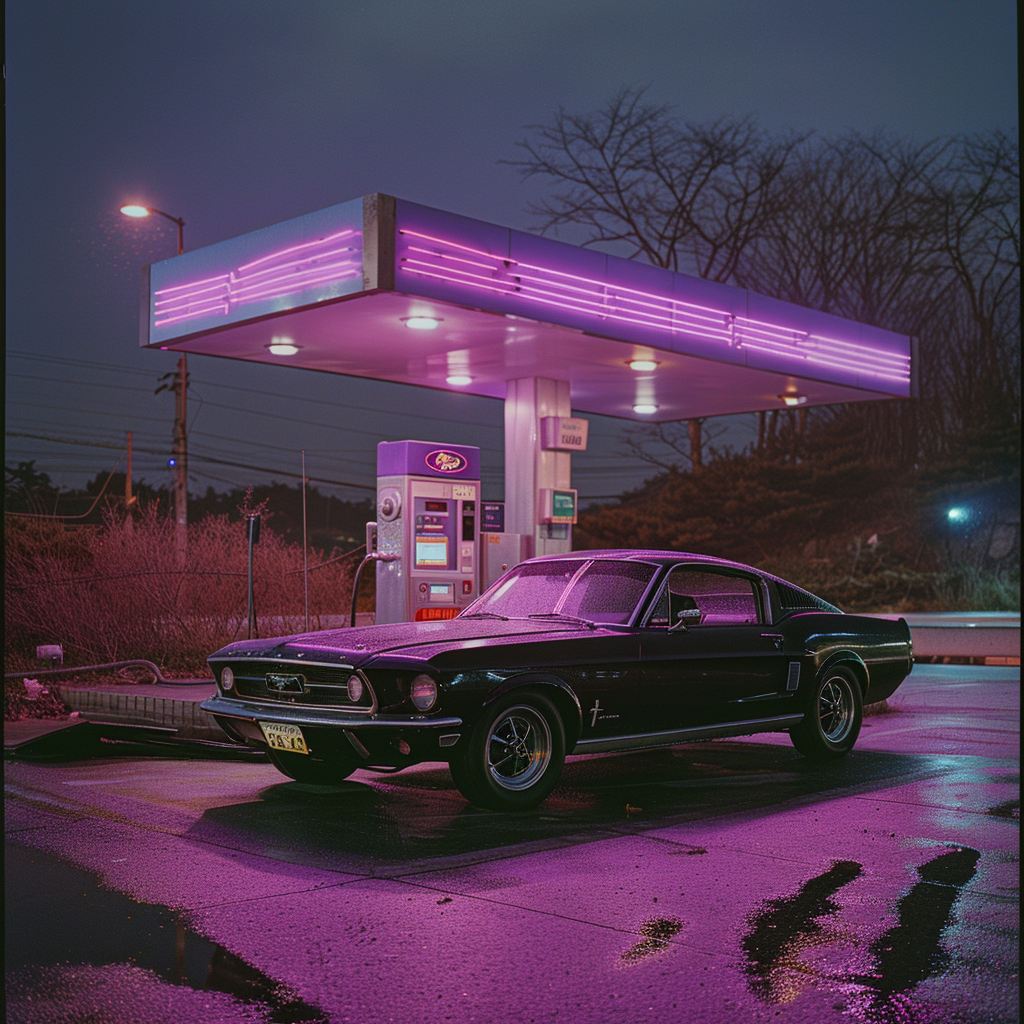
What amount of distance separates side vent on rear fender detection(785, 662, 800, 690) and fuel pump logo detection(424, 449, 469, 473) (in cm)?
712

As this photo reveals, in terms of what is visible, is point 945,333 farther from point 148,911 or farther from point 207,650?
point 148,911

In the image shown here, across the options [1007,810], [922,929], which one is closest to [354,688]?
[922,929]

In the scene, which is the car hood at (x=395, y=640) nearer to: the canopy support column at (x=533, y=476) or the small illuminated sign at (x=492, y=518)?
the small illuminated sign at (x=492, y=518)

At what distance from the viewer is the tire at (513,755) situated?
20.8 feet

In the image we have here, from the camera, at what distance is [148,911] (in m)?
4.66

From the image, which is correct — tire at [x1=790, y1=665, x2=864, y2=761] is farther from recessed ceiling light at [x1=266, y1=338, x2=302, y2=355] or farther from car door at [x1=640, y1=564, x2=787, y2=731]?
recessed ceiling light at [x1=266, y1=338, x2=302, y2=355]

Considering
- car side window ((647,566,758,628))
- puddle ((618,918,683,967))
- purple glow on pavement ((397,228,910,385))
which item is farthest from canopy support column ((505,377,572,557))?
puddle ((618,918,683,967))

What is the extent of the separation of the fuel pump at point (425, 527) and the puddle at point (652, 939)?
969 cm

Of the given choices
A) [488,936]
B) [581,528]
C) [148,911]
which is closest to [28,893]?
[148,911]

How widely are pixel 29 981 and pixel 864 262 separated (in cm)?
4032

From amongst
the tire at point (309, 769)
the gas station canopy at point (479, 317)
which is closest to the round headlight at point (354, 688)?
the tire at point (309, 769)


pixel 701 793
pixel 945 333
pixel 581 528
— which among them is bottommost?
pixel 701 793

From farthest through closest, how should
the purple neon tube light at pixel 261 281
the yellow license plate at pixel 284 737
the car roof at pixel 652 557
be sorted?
1. the purple neon tube light at pixel 261 281
2. the car roof at pixel 652 557
3. the yellow license plate at pixel 284 737

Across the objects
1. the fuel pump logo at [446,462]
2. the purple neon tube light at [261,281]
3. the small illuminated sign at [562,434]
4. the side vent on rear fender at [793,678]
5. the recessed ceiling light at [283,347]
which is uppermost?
the purple neon tube light at [261,281]
